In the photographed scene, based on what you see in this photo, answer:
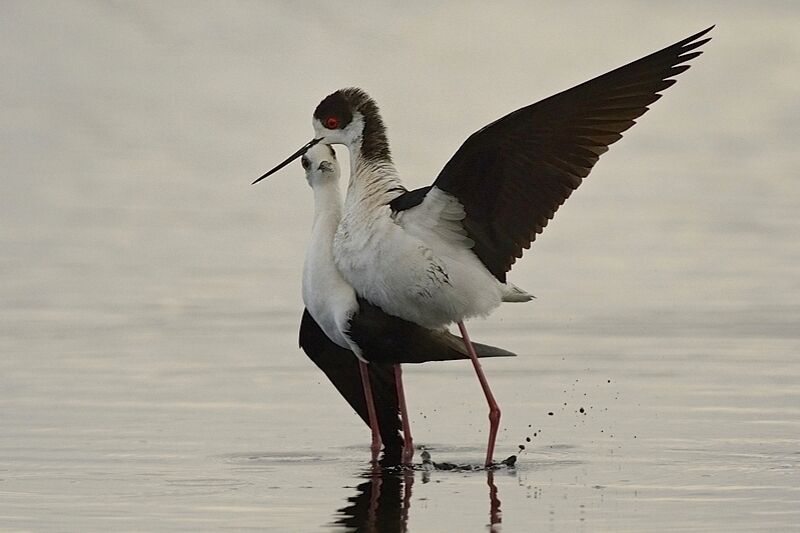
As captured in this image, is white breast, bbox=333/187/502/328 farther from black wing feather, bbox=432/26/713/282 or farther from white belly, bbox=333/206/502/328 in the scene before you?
black wing feather, bbox=432/26/713/282

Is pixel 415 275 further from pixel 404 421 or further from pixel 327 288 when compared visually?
pixel 404 421

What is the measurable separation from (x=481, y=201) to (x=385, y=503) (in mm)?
1778

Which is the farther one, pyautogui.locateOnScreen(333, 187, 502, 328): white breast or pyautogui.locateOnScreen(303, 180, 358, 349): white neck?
pyautogui.locateOnScreen(303, 180, 358, 349): white neck

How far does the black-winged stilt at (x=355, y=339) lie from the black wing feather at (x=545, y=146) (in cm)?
81

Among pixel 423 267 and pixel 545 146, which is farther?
pixel 423 267

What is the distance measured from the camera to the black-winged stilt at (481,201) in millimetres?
10062

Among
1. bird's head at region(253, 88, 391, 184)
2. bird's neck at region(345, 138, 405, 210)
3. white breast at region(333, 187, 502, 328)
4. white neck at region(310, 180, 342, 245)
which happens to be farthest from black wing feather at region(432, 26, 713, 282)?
white neck at region(310, 180, 342, 245)

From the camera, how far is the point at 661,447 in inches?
412

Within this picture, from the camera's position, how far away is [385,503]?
927 cm

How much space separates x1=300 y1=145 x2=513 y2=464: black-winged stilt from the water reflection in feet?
1.69

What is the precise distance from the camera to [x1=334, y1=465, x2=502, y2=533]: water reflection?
8695 mm

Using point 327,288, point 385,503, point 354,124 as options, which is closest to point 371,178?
point 354,124

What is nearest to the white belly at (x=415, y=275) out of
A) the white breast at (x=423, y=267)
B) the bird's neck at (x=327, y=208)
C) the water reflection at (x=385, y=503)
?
the white breast at (x=423, y=267)

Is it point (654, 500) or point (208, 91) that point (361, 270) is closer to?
point (654, 500)
